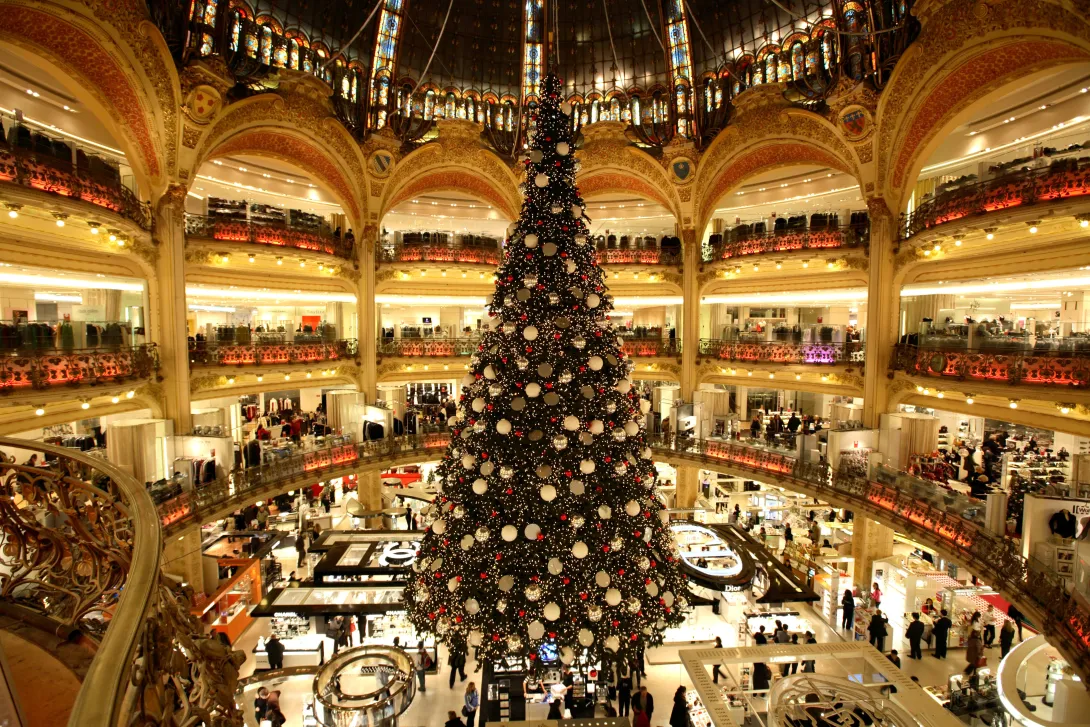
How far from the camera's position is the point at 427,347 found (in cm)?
2306

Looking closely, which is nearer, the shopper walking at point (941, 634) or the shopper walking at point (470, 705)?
the shopper walking at point (470, 705)

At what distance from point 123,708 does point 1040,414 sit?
635 inches

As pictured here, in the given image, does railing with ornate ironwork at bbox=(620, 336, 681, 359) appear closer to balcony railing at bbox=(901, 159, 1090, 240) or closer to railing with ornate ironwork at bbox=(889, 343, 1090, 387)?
railing with ornate ironwork at bbox=(889, 343, 1090, 387)

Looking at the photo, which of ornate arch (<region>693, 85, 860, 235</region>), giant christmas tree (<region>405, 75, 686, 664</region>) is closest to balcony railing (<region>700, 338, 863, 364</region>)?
ornate arch (<region>693, 85, 860, 235</region>)

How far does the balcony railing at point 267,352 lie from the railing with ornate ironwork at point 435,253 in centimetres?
371

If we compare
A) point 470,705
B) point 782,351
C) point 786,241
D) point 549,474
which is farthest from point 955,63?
point 470,705

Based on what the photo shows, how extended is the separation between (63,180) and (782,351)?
1979cm

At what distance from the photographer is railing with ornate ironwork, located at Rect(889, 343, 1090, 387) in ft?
36.8

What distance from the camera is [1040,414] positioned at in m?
12.6

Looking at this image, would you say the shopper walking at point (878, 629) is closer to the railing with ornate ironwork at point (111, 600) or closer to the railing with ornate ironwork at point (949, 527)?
the railing with ornate ironwork at point (949, 527)

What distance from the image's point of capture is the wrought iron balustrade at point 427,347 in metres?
22.6

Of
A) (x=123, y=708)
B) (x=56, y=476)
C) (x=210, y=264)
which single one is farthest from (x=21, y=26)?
(x=123, y=708)

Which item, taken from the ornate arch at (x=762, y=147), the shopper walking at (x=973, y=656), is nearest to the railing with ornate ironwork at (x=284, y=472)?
the ornate arch at (x=762, y=147)

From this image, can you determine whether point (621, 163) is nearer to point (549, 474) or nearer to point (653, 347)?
point (653, 347)
